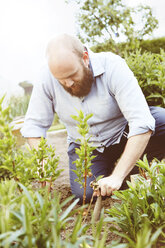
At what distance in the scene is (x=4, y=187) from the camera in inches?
40.4

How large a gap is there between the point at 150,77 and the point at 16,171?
2442mm

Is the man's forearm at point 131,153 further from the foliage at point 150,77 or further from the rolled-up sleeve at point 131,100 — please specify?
the foliage at point 150,77

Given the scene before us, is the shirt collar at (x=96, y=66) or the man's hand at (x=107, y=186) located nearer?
the man's hand at (x=107, y=186)

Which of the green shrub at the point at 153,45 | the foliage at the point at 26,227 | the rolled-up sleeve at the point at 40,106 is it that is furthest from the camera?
the green shrub at the point at 153,45

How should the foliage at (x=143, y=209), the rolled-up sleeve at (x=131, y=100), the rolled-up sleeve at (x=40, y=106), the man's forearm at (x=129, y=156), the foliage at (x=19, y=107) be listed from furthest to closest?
1. the foliage at (x=19, y=107)
2. the rolled-up sleeve at (x=40, y=106)
3. the rolled-up sleeve at (x=131, y=100)
4. the man's forearm at (x=129, y=156)
5. the foliage at (x=143, y=209)

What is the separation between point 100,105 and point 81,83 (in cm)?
34

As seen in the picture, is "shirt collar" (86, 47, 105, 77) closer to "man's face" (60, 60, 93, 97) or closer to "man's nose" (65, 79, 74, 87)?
"man's face" (60, 60, 93, 97)

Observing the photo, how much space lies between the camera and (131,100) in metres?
2.21

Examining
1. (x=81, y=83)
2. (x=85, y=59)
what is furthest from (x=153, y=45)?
(x=81, y=83)

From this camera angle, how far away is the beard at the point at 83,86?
235cm

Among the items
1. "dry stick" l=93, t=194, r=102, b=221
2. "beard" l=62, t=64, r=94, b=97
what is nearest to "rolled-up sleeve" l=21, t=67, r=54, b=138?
"beard" l=62, t=64, r=94, b=97

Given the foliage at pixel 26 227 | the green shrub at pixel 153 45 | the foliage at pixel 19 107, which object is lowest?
the foliage at pixel 19 107

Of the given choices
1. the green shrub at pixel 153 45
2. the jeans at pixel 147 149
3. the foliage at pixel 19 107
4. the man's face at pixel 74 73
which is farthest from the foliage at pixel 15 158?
the green shrub at pixel 153 45

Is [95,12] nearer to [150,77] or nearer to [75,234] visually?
[150,77]
